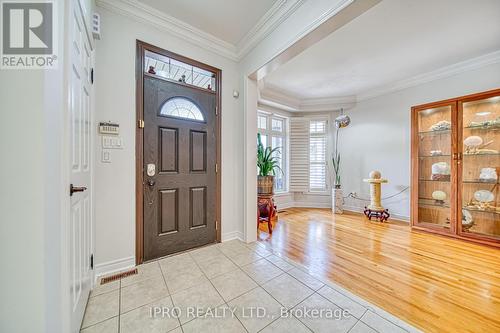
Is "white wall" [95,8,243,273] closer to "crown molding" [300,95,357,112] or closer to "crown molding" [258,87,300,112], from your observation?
"crown molding" [258,87,300,112]

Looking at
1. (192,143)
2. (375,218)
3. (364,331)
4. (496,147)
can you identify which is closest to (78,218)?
(192,143)

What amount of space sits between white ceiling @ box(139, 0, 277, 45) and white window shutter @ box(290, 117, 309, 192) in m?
2.90

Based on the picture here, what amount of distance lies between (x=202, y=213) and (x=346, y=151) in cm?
380

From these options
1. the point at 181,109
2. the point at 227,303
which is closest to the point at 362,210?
the point at 227,303

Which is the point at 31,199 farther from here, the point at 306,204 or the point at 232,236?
the point at 306,204

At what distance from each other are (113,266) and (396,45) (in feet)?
14.2

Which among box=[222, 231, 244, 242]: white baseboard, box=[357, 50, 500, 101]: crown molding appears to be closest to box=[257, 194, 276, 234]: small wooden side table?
box=[222, 231, 244, 242]: white baseboard

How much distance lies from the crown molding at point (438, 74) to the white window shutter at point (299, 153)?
150cm

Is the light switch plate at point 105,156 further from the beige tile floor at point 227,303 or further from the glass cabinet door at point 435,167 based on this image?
the glass cabinet door at point 435,167

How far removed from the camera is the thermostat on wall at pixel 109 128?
1.74 meters

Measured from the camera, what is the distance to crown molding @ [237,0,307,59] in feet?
6.08

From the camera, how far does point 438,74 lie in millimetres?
3188

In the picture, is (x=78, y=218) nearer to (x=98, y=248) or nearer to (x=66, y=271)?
(x=66, y=271)

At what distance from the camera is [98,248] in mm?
1725
